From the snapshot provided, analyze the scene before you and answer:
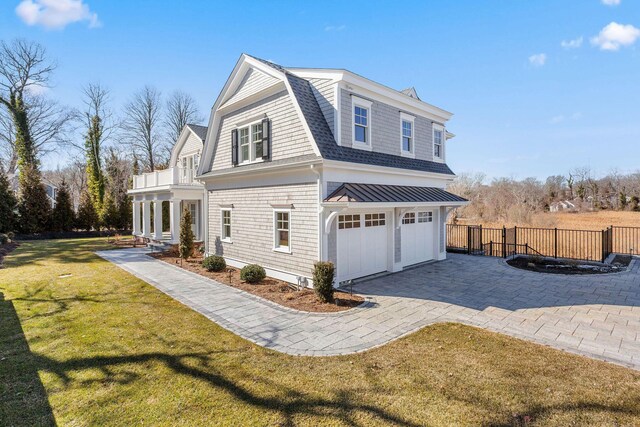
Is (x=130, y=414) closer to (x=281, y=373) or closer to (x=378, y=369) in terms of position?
(x=281, y=373)

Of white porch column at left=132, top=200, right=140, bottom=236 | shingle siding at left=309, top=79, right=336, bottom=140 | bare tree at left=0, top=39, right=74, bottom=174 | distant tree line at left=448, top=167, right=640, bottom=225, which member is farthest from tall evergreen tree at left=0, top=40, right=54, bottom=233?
distant tree line at left=448, top=167, right=640, bottom=225

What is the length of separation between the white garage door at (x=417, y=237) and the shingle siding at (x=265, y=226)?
476 cm

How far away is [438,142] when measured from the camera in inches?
609

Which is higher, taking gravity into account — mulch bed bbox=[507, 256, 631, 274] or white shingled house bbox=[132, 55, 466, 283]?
white shingled house bbox=[132, 55, 466, 283]

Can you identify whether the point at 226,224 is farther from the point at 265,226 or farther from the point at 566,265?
the point at 566,265

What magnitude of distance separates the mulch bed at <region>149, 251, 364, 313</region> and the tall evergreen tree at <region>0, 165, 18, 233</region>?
73.5ft

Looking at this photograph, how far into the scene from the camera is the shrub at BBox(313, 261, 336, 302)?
8625 mm

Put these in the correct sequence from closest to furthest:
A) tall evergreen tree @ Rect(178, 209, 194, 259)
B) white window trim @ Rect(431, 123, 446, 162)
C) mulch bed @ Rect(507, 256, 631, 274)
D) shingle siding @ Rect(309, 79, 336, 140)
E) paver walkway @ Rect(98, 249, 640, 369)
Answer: paver walkway @ Rect(98, 249, 640, 369) → shingle siding @ Rect(309, 79, 336, 140) → mulch bed @ Rect(507, 256, 631, 274) → white window trim @ Rect(431, 123, 446, 162) → tall evergreen tree @ Rect(178, 209, 194, 259)

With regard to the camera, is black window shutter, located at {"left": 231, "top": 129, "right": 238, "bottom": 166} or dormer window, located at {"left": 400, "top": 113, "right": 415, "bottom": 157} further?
black window shutter, located at {"left": 231, "top": 129, "right": 238, "bottom": 166}

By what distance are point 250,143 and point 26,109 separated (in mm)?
32133

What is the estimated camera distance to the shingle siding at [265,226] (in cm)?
1004

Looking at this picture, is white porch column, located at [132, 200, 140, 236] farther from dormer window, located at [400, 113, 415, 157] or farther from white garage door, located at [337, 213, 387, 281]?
dormer window, located at [400, 113, 415, 157]

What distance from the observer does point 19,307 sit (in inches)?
335

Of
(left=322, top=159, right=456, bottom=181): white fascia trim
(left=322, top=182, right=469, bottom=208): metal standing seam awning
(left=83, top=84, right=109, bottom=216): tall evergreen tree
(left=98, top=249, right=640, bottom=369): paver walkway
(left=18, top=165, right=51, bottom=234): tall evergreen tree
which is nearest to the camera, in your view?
(left=98, top=249, right=640, bottom=369): paver walkway
